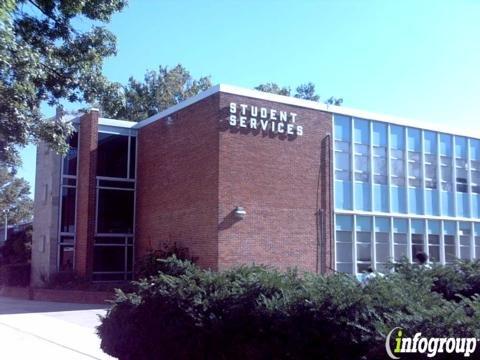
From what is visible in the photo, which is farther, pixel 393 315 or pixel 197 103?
pixel 197 103

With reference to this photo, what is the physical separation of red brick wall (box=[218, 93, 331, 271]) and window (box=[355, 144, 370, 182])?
4.91ft

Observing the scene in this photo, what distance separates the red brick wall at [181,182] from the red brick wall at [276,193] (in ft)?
1.50

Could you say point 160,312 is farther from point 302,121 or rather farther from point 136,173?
point 136,173

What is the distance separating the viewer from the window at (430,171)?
79.3 feet

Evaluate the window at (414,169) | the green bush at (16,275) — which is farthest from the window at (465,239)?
the green bush at (16,275)

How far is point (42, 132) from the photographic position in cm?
970

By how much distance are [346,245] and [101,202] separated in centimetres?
1011

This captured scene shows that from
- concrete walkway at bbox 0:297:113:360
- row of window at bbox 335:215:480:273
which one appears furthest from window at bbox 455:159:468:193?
concrete walkway at bbox 0:297:113:360

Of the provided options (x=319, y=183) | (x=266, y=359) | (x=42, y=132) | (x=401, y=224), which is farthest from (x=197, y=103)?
(x=266, y=359)

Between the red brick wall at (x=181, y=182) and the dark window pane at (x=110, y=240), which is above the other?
the red brick wall at (x=181, y=182)

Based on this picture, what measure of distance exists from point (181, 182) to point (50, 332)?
29.0 feet

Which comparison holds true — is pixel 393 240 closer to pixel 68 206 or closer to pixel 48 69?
pixel 68 206

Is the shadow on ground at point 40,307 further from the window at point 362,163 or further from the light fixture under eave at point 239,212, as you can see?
the window at point 362,163

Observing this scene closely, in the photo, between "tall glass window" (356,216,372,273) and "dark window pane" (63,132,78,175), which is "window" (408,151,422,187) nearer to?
"tall glass window" (356,216,372,273)
